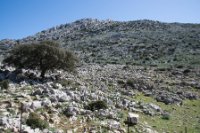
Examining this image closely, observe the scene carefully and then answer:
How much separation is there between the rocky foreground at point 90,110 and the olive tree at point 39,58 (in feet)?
2.65

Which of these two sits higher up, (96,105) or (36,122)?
(36,122)

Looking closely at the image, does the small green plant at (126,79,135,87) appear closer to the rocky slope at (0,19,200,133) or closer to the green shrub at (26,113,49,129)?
the rocky slope at (0,19,200,133)

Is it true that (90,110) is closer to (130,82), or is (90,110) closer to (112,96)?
(112,96)

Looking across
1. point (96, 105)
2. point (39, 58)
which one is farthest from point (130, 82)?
point (96, 105)

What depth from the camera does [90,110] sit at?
23.9 m

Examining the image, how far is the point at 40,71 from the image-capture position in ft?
112

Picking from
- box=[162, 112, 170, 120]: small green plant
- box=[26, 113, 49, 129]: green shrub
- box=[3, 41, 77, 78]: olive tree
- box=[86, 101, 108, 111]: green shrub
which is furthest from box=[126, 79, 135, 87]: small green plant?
box=[26, 113, 49, 129]: green shrub

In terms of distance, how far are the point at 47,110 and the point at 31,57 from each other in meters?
11.2

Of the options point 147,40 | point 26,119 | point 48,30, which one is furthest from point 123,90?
point 48,30

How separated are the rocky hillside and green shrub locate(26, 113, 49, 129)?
153 feet

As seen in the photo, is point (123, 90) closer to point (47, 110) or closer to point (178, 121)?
point (178, 121)

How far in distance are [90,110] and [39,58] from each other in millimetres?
10103

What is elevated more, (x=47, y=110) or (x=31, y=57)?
(x=31, y=57)

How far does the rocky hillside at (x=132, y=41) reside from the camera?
7175cm
